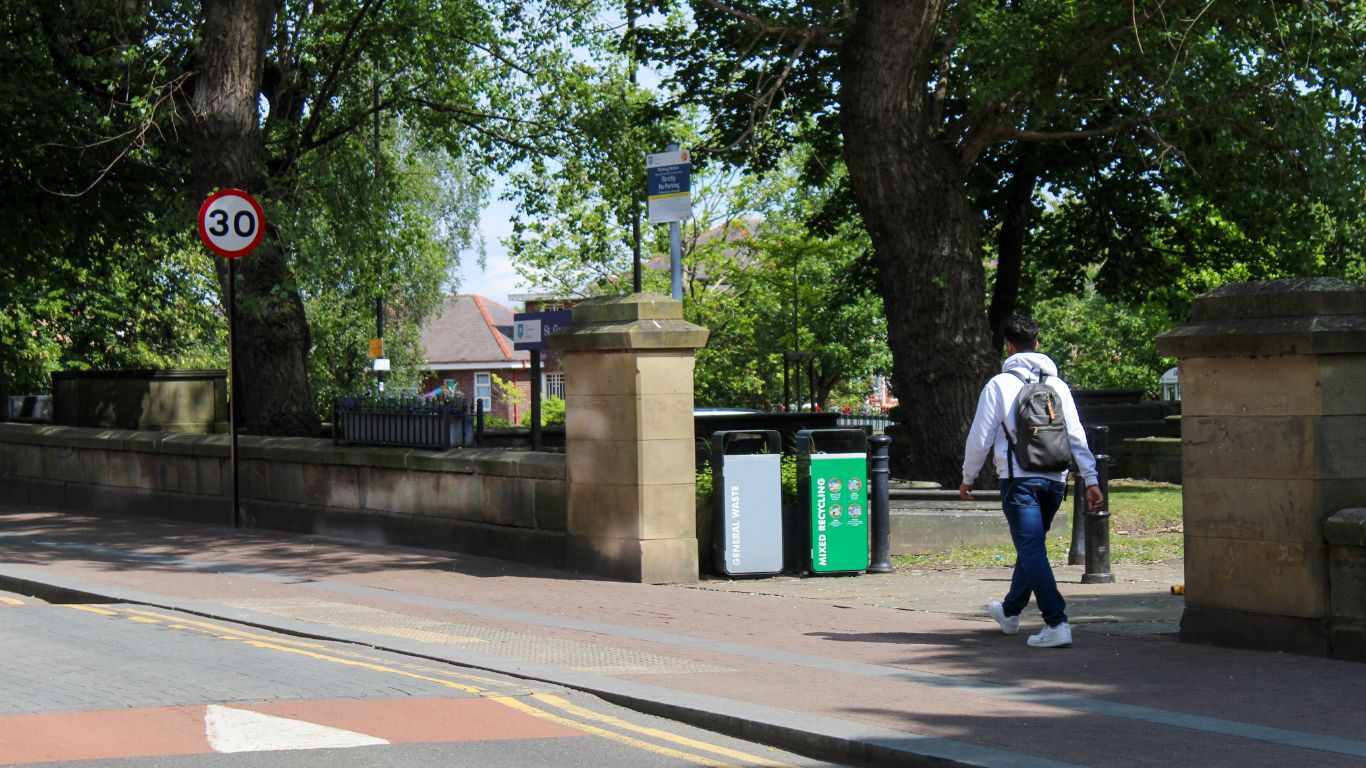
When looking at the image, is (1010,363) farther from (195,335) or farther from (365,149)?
(195,335)

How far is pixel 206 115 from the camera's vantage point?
16984mm

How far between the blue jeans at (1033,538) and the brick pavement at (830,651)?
A: 0.27m

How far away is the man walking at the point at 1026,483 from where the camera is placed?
8.15 metres

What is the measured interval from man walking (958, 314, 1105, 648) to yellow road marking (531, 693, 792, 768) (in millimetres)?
2586

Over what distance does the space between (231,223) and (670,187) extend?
198 inches

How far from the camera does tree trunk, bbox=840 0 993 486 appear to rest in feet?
49.8

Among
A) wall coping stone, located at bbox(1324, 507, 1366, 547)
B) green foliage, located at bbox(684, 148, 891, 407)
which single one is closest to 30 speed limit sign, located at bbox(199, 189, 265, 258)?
wall coping stone, located at bbox(1324, 507, 1366, 547)

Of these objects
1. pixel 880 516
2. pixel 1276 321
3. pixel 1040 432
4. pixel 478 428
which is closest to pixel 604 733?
pixel 1040 432


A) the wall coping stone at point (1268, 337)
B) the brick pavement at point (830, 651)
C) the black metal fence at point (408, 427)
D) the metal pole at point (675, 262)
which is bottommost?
the brick pavement at point (830, 651)

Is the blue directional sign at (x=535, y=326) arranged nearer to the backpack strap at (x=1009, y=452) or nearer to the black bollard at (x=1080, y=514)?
the black bollard at (x=1080, y=514)

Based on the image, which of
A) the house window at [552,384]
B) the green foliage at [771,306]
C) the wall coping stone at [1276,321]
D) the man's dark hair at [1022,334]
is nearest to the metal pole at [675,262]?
the man's dark hair at [1022,334]

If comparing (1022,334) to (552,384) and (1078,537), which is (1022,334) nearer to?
(1078,537)

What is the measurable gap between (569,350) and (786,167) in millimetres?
38190

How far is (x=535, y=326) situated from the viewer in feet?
44.7
